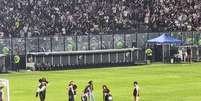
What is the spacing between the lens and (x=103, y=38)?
277 ft

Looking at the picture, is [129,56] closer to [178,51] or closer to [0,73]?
[178,51]

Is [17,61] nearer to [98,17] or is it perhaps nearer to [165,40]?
[165,40]

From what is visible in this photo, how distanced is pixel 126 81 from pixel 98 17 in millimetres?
37119

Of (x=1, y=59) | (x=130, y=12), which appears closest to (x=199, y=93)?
(x=1, y=59)

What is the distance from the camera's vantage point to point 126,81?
2400 inches

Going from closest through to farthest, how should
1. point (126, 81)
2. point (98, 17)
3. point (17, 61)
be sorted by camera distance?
point (126, 81) < point (17, 61) < point (98, 17)

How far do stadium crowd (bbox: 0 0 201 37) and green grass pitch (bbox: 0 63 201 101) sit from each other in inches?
648

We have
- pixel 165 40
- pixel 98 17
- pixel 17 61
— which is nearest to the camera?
pixel 17 61

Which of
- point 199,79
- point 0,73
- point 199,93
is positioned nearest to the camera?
point 199,93

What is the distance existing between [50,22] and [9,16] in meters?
6.00

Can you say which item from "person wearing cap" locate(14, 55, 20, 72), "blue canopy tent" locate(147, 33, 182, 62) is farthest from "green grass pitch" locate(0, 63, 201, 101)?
"blue canopy tent" locate(147, 33, 182, 62)

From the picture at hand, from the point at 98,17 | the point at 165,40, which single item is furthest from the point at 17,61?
the point at 98,17

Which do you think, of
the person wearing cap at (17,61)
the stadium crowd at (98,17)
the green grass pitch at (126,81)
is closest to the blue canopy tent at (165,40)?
the green grass pitch at (126,81)

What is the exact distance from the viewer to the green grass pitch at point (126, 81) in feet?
164
